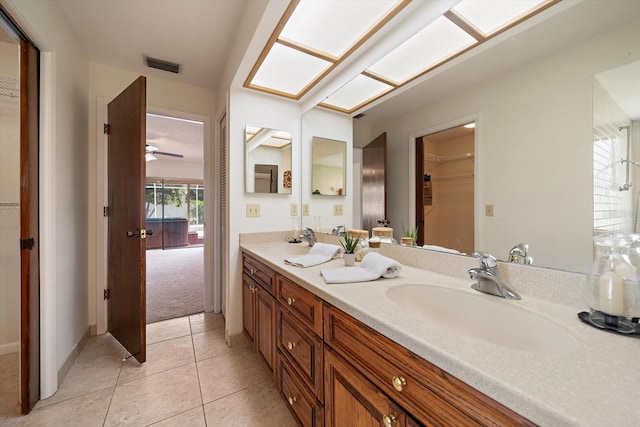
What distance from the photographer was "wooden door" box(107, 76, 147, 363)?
1737 mm

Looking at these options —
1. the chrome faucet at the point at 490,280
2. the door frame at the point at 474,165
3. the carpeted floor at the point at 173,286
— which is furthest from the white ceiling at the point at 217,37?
the carpeted floor at the point at 173,286

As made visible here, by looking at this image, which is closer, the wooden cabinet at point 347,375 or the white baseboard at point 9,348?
the wooden cabinet at point 347,375

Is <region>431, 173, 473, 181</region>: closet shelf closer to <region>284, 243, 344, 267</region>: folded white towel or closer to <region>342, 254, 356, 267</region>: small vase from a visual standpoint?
<region>342, 254, 356, 267</region>: small vase

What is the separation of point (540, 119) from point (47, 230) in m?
2.48

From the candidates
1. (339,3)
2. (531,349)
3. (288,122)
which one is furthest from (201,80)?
(531,349)

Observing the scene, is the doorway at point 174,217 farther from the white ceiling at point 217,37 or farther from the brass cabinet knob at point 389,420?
the brass cabinet knob at point 389,420

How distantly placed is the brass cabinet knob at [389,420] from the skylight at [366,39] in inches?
54.7

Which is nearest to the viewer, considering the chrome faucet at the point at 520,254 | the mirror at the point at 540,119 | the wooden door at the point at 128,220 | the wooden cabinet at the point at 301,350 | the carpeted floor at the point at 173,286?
the mirror at the point at 540,119

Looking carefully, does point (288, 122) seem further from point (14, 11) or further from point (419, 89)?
point (14, 11)

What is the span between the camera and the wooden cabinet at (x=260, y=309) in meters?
1.44

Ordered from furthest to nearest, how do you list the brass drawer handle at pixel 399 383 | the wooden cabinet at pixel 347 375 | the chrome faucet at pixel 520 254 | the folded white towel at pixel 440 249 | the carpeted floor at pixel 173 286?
the carpeted floor at pixel 173 286, the folded white towel at pixel 440 249, the chrome faucet at pixel 520 254, the brass drawer handle at pixel 399 383, the wooden cabinet at pixel 347 375

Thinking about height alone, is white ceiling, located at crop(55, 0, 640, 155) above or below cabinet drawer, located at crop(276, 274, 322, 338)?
above

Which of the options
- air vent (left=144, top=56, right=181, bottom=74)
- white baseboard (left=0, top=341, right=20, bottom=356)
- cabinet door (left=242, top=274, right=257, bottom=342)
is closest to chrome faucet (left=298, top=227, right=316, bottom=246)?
cabinet door (left=242, top=274, right=257, bottom=342)

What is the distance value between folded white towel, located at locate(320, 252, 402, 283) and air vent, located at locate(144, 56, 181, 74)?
2.42m
